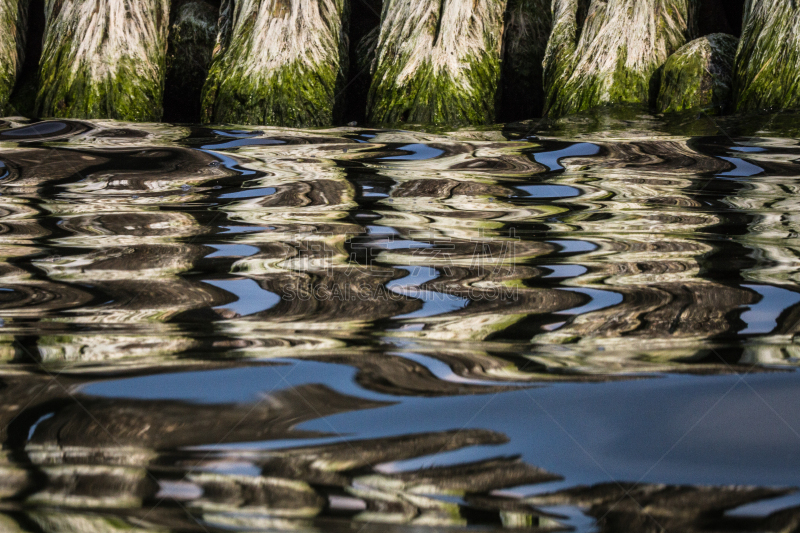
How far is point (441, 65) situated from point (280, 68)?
84 centimetres

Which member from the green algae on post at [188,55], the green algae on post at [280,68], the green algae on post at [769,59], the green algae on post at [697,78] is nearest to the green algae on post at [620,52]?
the green algae on post at [697,78]

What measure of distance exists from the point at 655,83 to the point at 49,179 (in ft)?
8.83

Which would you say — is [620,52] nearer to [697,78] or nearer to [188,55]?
[697,78]

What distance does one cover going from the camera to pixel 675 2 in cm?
318

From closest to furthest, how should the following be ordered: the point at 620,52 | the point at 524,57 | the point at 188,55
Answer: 1. the point at 620,52
2. the point at 524,57
3. the point at 188,55

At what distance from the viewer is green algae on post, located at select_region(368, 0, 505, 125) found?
10.8 ft

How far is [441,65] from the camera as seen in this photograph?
3.31 m

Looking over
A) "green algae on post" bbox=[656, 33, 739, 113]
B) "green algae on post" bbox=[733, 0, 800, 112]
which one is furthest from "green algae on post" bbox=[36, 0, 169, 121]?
"green algae on post" bbox=[733, 0, 800, 112]

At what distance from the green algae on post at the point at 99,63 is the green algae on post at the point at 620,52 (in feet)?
7.26

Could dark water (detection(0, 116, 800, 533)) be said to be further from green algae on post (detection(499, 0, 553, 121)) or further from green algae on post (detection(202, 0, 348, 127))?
green algae on post (detection(499, 0, 553, 121))

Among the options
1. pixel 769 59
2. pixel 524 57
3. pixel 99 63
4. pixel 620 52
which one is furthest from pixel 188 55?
pixel 769 59

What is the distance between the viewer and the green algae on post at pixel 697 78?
3053mm

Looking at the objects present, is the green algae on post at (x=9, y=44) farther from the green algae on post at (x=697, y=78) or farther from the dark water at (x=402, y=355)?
the green algae on post at (x=697, y=78)

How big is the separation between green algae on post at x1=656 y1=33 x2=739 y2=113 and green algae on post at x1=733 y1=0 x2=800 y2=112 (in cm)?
7
